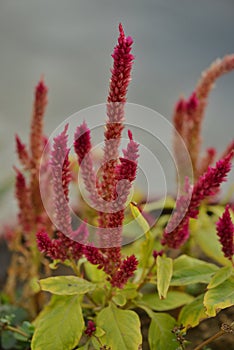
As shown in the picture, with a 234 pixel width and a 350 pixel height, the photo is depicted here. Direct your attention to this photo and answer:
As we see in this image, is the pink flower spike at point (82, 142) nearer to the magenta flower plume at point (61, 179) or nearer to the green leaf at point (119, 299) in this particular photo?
the magenta flower plume at point (61, 179)

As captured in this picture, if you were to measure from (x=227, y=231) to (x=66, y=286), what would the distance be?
0.78 feet

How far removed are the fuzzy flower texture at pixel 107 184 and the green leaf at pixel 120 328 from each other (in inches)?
1.0

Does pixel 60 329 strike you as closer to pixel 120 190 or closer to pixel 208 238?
pixel 120 190

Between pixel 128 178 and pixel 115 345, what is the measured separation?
0.77 feet

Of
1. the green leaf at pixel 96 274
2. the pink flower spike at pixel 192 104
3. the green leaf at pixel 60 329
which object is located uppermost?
the pink flower spike at pixel 192 104

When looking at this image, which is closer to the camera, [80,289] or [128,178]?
[128,178]

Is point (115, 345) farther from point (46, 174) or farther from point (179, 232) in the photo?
point (46, 174)

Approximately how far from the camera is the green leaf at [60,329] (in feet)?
2.42

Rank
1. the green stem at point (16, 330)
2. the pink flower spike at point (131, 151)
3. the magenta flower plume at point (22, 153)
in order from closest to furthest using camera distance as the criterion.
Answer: the pink flower spike at point (131, 151), the green stem at point (16, 330), the magenta flower plume at point (22, 153)

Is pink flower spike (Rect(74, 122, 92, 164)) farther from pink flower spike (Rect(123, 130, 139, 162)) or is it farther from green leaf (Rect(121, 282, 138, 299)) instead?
green leaf (Rect(121, 282, 138, 299))

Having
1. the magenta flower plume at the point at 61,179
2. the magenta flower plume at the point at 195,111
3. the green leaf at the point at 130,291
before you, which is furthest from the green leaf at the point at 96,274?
the magenta flower plume at the point at 195,111

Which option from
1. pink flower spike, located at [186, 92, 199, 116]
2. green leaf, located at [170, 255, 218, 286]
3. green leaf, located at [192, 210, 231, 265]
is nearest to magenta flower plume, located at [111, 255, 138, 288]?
green leaf, located at [170, 255, 218, 286]

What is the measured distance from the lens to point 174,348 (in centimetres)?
79

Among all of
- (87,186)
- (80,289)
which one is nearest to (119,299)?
(80,289)
